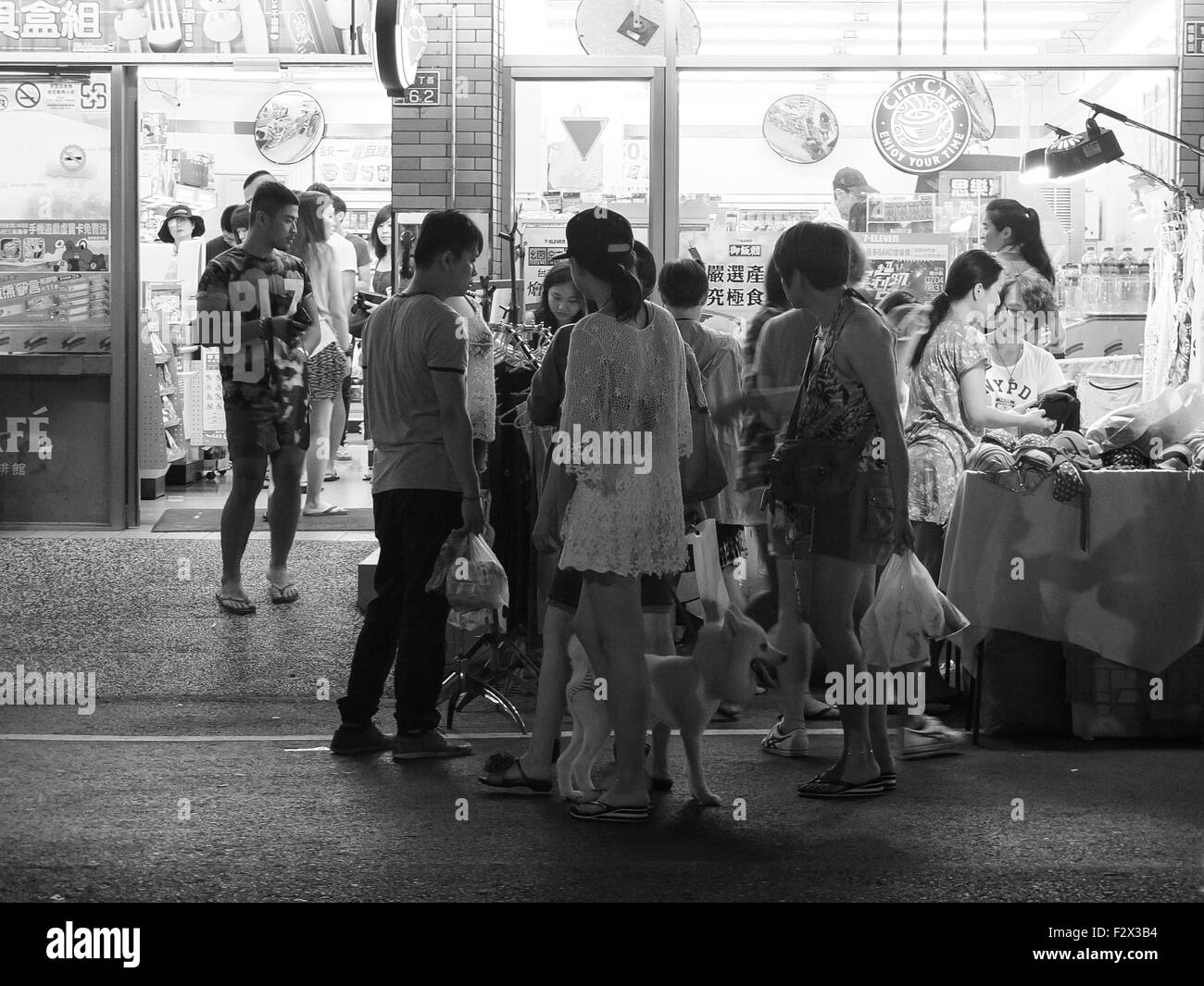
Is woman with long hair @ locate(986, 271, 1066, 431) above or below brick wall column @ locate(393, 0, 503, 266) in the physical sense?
below

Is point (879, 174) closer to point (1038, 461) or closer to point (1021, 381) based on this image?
point (1021, 381)

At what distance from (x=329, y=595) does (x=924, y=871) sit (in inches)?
165

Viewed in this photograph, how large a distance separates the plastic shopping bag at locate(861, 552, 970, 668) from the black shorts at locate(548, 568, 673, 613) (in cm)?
66

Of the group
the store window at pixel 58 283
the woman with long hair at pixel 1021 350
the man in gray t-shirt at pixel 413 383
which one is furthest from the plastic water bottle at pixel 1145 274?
the store window at pixel 58 283

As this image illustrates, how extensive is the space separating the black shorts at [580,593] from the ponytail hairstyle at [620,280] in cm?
84

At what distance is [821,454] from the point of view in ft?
16.5

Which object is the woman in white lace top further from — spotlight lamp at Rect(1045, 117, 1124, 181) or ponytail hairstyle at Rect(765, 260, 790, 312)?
spotlight lamp at Rect(1045, 117, 1124, 181)

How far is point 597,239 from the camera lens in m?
4.78

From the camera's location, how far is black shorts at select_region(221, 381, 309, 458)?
7.41 m

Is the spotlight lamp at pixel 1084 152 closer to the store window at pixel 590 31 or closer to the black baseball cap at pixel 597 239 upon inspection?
the store window at pixel 590 31

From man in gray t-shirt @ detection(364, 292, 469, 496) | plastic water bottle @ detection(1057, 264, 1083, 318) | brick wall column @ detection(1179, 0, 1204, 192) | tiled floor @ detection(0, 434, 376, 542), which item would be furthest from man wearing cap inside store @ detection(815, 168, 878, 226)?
man in gray t-shirt @ detection(364, 292, 469, 496)

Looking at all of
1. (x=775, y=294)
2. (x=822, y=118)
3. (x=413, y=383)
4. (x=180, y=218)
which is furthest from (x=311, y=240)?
(x=413, y=383)

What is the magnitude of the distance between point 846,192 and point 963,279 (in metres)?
3.59
